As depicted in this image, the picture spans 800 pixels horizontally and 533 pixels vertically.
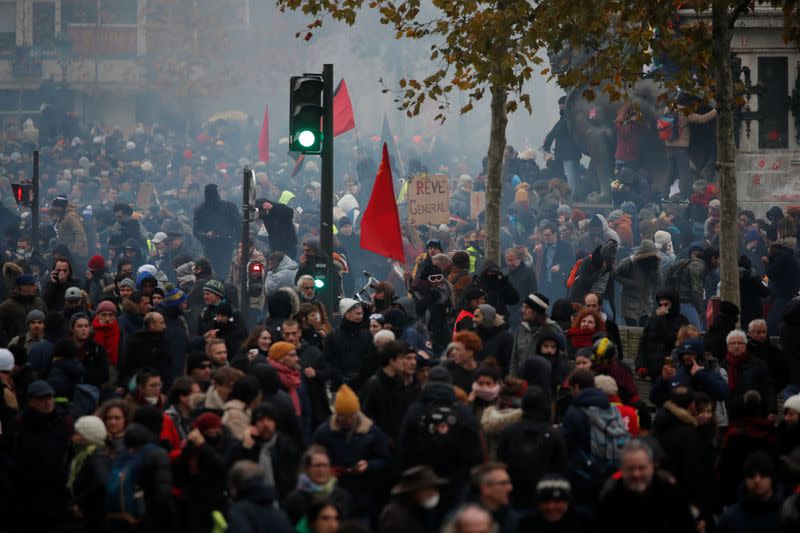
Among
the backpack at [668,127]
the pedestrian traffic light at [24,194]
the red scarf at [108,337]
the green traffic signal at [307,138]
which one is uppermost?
the backpack at [668,127]

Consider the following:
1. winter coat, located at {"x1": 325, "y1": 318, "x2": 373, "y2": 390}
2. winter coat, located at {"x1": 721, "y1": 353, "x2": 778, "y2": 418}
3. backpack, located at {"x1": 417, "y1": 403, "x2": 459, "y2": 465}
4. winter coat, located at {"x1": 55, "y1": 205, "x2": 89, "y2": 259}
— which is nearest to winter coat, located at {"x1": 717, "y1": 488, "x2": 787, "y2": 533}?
backpack, located at {"x1": 417, "y1": 403, "x2": 459, "y2": 465}

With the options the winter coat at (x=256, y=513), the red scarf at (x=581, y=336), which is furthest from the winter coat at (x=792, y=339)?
the winter coat at (x=256, y=513)

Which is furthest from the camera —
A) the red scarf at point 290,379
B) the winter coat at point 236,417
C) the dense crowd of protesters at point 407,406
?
the red scarf at point 290,379

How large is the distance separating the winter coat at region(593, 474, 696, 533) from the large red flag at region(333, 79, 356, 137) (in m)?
19.7

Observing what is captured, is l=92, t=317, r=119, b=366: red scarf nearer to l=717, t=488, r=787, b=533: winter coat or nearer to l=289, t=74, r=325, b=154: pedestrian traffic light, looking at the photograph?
l=289, t=74, r=325, b=154: pedestrian traffic light

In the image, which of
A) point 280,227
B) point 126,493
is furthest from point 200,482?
point 280,227

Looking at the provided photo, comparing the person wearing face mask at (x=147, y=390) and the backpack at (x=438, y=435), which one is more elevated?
the person wearing face mask at (x=147, y=390)

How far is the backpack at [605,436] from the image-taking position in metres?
11.4

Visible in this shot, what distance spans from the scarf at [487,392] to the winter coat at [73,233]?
17.0 meters

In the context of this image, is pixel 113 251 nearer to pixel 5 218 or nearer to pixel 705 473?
pixel 5 218

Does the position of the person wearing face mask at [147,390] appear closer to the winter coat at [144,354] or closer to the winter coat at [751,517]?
the winter coat at [144,354]

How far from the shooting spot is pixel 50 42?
80938mm

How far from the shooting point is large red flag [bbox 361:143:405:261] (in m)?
19.1

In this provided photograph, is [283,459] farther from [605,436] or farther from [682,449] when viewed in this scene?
[682,449]
